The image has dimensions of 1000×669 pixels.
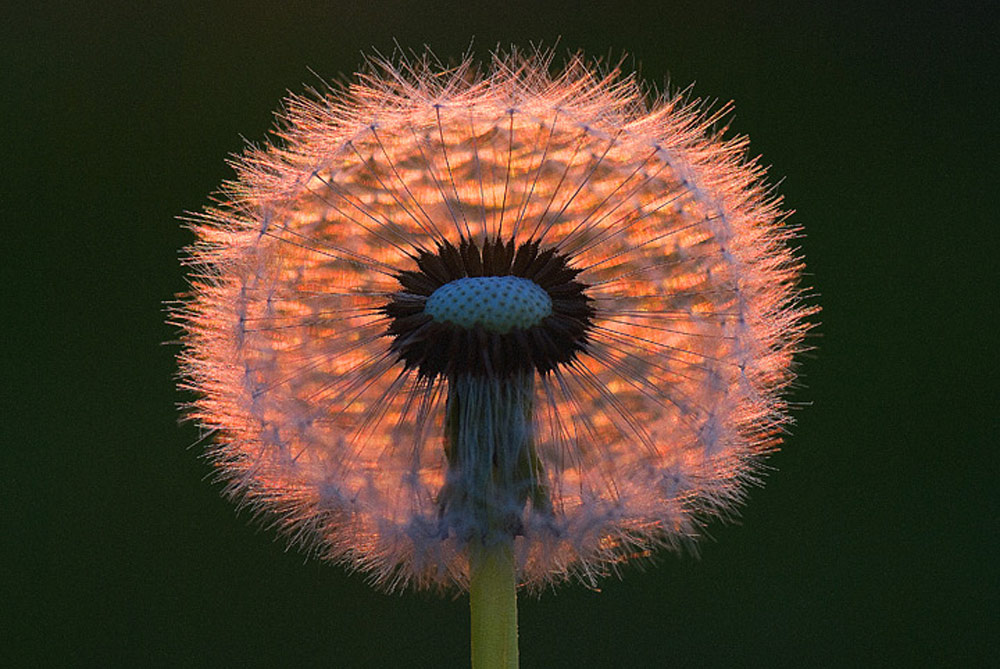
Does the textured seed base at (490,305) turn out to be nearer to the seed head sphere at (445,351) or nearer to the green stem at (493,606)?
the seed head sphere at (445,351)

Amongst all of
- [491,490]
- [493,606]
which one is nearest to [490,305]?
[491,490]

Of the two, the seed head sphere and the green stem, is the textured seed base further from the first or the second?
the green stem

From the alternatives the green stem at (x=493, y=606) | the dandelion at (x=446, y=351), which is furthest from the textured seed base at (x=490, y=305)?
the green stem at (x=493, y=606)

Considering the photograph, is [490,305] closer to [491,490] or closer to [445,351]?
[445,351]

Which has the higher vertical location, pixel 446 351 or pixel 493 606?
pixel 446 351

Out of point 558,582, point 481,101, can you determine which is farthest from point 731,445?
point 481,101

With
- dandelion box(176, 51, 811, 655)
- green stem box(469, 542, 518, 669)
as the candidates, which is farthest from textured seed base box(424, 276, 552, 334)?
green stem box(469, 542, 518, 669)

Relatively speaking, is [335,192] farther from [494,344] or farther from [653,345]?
[653,345]
